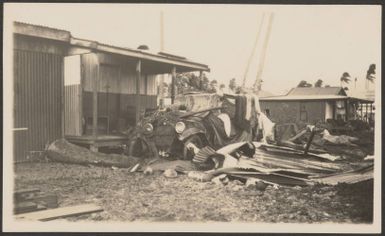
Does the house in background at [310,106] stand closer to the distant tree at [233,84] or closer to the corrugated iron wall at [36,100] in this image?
the distant tree at [233,84]

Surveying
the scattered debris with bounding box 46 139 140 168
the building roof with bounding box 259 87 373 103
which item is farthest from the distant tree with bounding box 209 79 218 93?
the scattered debris with bounding box 46 139 140 168

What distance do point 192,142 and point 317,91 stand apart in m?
2.20

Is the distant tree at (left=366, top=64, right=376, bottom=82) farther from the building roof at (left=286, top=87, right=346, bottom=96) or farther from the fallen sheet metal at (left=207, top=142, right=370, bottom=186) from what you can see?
the fallen sheet metal at (left=207, top=142, right=370, bottom=186)

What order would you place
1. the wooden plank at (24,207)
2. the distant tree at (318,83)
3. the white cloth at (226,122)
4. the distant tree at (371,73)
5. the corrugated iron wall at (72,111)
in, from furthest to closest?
the corrugated iron wall at (72,111) → the white cloth at (226,122) → the distant tree at (318,83) → the distant tree at (371,73) → the wooden plank at (24,207)

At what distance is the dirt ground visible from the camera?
5621 mm

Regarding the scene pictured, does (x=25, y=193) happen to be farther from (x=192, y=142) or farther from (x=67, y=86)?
(x=192, y=142)

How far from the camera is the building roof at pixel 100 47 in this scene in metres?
6.26

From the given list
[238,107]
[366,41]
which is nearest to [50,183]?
[238,107]

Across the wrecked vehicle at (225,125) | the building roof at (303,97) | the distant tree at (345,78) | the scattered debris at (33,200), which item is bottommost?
the scattered debris at (33,200)

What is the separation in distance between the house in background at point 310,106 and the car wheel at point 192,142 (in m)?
1.20

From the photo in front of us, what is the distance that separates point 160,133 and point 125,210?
184 centimetres

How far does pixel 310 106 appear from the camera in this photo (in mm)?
6500

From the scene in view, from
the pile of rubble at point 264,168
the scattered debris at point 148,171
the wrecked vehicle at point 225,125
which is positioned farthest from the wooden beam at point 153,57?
the scattered debris at point 148,171

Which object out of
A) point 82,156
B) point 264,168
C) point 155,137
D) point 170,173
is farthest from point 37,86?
point 264,168
